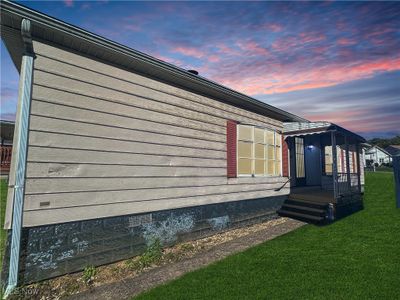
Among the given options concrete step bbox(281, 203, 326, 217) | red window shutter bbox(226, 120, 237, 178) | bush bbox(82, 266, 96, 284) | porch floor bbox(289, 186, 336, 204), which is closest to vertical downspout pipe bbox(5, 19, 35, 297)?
bush bbox(82, 266, 96, 284)

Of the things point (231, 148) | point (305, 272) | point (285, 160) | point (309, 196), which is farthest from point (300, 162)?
point (305, 272)

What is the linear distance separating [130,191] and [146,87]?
8.08 feet

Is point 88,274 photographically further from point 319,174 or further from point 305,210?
point 319,174

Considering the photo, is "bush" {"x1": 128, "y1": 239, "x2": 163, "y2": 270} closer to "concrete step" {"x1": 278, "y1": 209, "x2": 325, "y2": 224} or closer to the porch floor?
"concrete step" {"x1": 278, "y1": 209, "x2": 325, "y2": 224}

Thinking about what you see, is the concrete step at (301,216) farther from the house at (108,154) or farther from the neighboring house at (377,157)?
the neighboring house at (377,157)

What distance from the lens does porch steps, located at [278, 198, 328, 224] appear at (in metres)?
8.45

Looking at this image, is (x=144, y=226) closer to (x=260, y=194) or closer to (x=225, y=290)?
(x=225, y=290)

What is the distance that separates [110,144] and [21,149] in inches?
60.3

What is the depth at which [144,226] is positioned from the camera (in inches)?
221

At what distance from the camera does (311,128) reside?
31.8ft

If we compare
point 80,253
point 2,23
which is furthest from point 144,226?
point 2,23

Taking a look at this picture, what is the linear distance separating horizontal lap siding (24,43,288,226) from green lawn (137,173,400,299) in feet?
6.63

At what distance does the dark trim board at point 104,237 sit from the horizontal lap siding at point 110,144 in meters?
0.19

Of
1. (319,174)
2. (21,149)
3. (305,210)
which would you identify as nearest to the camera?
(21,149)
